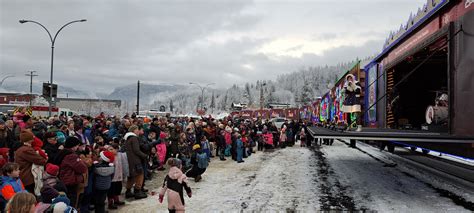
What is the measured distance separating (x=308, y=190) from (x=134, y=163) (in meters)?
4.29

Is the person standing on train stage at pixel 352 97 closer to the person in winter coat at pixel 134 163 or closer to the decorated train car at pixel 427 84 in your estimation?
the decorated train car at pixel 427 84

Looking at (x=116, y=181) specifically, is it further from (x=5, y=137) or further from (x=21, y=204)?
(x=21, y=204)

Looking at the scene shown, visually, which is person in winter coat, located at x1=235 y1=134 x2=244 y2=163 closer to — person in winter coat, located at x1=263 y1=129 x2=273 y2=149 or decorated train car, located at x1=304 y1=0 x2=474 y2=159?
decorated train car, located at x1=304 y1=0 x2=474 y2=159

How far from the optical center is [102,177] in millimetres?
6773

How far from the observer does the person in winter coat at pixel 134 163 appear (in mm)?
8133

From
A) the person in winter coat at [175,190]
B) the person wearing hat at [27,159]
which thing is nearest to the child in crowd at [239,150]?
the person in winter coat at [175,190]

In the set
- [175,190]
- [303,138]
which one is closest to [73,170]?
[175,190]

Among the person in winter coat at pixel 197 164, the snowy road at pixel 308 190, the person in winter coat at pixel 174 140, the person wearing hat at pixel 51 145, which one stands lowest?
the snowy road at pixel 308 190

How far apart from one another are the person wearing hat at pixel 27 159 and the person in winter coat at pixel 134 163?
2469 millimetres

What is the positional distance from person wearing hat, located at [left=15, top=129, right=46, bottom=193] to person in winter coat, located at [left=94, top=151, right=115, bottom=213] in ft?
3.79

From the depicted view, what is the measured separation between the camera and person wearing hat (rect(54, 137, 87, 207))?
579cm

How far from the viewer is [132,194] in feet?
27.4

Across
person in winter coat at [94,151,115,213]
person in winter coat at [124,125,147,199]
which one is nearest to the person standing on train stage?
person in winter coat at [124,125,147,199]

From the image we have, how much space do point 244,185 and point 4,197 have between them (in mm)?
6043
